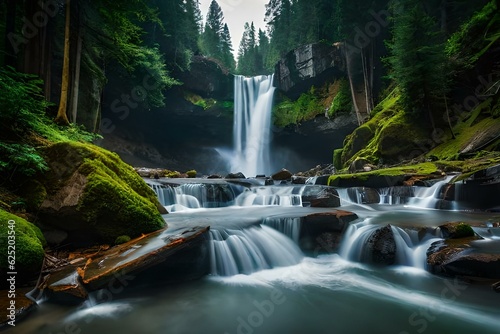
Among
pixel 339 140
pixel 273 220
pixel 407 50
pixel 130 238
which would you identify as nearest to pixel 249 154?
pixel 339 140

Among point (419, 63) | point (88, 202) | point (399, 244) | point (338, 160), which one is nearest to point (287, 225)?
point (399, 244)

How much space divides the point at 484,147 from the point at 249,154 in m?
26.4

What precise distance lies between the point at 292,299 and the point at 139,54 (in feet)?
46.9

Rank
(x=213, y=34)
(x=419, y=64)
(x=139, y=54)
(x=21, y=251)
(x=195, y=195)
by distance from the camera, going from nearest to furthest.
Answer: (x=21, y=251) → (x=195, y=195) → (x=139, y=54) → (x=419, y=64) → (x=213, y=34)

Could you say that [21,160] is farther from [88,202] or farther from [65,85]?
[65,85]

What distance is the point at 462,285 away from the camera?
418 cm

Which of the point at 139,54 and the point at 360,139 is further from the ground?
the point at 139,54

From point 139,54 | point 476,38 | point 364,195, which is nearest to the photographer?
point 364,195

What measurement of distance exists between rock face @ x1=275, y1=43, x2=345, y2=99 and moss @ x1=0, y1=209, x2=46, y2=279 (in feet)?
96.2

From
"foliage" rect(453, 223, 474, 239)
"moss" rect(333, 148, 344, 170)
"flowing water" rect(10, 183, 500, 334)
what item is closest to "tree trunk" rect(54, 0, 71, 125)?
"flowing water" rect(10, 183, 500, 334)

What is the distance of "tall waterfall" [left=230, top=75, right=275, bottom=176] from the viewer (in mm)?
33625

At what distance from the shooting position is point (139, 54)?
1384 cm

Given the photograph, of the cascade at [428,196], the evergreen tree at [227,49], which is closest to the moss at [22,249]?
the cascade at [428,196]

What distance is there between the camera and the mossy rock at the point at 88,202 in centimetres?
482
